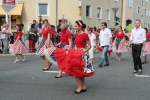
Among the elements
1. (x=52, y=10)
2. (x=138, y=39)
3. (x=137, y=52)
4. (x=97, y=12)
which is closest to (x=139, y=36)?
(x=138, y=39)

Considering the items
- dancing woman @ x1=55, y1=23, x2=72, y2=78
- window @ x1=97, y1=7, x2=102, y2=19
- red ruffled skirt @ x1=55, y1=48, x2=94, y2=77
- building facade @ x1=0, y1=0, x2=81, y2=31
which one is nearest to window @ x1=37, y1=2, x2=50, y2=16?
building facade @ x1=0, y1=0, x2=81, y2=31

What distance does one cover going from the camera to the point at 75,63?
20.1 ft

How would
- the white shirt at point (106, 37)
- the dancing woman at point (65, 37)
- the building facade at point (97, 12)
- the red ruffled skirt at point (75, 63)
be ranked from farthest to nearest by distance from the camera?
the building facade at point (97, 12) < the white shirt at point (106, 37) < the dancing woman at point (65, 37) < the red ruffled skirt at point (75, 63)

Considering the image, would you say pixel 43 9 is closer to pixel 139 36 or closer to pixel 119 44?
pixel 119 44

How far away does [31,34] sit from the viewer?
1648 cm

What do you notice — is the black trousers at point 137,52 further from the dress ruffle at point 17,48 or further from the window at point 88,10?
the window at point 88,10

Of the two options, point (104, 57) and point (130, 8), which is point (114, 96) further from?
point (130, 8)

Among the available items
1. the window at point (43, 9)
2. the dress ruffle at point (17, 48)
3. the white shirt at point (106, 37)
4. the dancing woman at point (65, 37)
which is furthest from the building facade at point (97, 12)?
the dancing woman at point (65, 37)

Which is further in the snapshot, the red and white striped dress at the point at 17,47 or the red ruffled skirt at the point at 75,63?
the red and white striped dress at the point at 17,47

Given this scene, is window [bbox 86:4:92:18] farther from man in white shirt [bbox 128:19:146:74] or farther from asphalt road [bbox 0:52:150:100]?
asphalt road [bbox 0:52:150:100]

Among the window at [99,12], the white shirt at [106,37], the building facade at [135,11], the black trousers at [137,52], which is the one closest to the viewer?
the black trousers at [137,52]

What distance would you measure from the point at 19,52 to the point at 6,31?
3.92 m

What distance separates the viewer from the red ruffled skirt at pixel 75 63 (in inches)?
242

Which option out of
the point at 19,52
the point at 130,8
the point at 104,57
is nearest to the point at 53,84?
the point at 104,57
